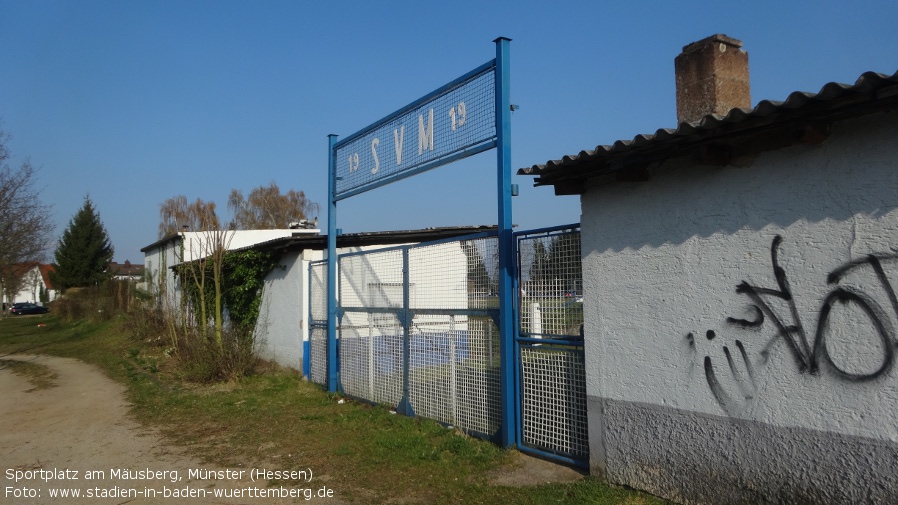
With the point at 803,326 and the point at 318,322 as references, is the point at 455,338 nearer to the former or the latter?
the point at 803,326

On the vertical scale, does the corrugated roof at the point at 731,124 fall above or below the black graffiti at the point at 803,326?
above

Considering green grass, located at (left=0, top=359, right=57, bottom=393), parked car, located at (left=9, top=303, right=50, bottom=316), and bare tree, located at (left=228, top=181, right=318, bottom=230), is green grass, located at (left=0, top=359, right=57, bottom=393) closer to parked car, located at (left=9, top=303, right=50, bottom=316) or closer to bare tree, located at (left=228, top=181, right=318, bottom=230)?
bare tree, located at (left=228, top=181, right=318, bottom=230)

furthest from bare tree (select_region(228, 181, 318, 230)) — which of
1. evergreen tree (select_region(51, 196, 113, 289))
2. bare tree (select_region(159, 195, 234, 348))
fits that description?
bare tree (select_region(159, 195, 234, 348))

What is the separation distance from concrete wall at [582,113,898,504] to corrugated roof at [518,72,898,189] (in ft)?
0.71

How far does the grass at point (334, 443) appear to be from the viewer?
5.45m

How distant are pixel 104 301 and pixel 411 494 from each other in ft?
95.6

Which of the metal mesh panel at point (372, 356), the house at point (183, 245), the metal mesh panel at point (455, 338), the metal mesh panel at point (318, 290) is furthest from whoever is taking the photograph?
the house at point (183, 245)

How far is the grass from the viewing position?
5445 millimetres

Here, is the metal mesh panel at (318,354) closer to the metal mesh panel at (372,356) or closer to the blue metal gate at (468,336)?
the blue metal gate at (468,336)

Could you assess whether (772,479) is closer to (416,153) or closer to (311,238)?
(416,153)

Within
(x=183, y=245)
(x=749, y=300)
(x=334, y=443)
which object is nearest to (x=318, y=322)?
(x=334, y=443)

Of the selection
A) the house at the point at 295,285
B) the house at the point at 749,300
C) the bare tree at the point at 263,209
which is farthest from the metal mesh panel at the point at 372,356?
the bare tree at the point at 263,209

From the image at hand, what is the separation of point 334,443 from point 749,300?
16.2ft

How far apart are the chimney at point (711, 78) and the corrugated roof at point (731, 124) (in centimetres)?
166
